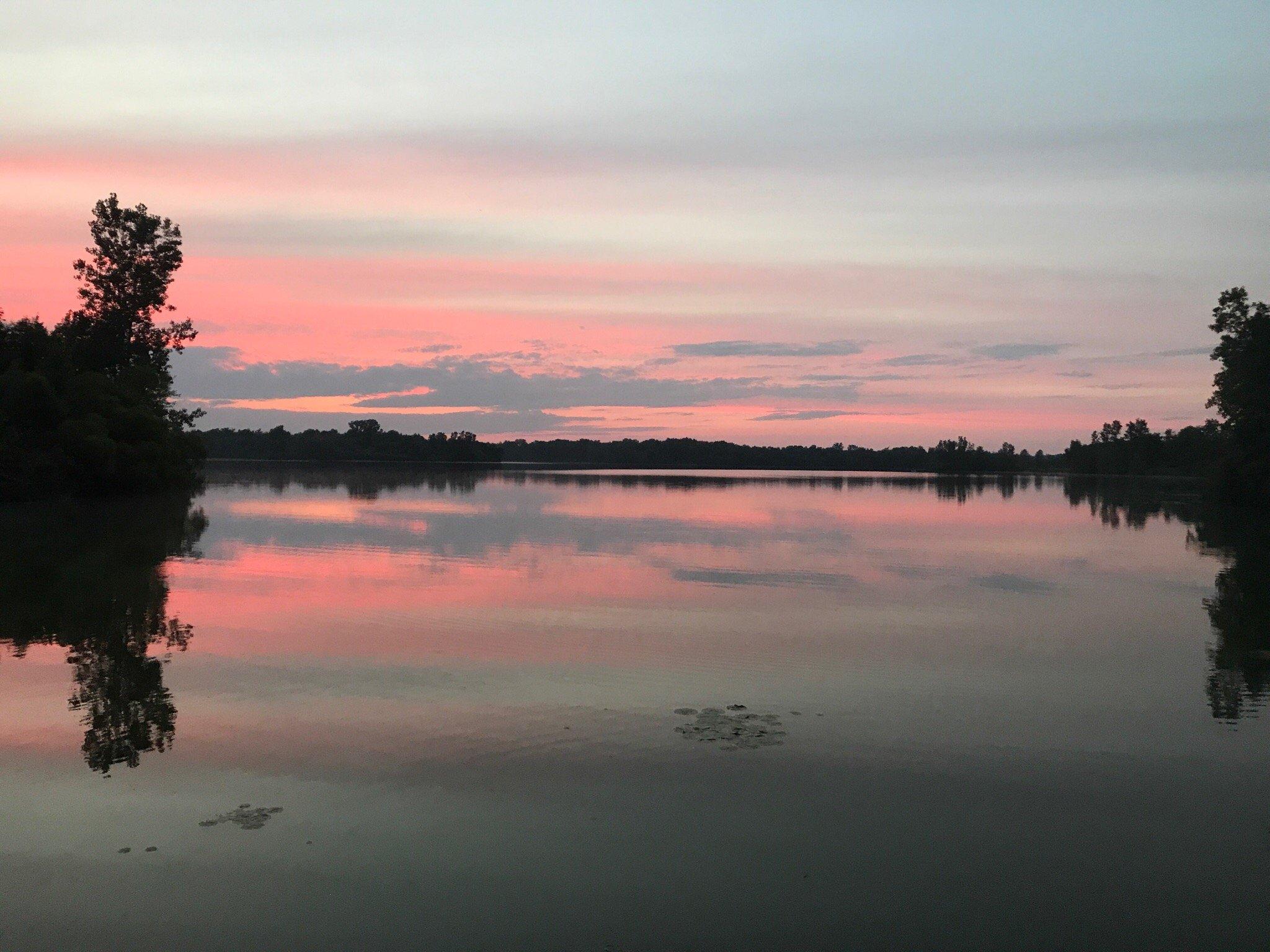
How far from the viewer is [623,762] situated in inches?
446

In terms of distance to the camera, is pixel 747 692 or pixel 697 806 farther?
pixel 747 692

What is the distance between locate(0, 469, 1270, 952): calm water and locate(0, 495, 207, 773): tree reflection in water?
0.39 ft

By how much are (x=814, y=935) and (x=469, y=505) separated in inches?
2083

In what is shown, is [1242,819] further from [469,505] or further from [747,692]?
Result: [469,505]

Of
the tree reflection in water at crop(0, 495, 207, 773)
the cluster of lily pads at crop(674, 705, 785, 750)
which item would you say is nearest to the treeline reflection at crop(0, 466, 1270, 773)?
the tree reflection in water at crop(0, 495, 207, 773)

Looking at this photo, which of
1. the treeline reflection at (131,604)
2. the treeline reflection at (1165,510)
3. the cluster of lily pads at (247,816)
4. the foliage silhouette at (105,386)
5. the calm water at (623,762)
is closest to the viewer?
the calm water at (623,762)

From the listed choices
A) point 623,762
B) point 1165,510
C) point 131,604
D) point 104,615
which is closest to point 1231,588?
point 623,762

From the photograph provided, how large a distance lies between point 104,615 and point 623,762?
13277mm

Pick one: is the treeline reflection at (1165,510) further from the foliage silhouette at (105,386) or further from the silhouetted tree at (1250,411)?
the foliage silhouette at (105,386)

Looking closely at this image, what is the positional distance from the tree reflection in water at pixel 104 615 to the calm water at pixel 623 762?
119mm

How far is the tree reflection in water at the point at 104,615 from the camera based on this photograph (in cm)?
1250

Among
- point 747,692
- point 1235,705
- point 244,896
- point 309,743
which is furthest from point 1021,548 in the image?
point 244,896

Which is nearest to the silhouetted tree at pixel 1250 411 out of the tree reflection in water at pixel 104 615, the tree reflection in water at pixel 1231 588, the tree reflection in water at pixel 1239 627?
the tree reflection in water at pixel 1231 588

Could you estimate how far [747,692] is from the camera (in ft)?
47.9
